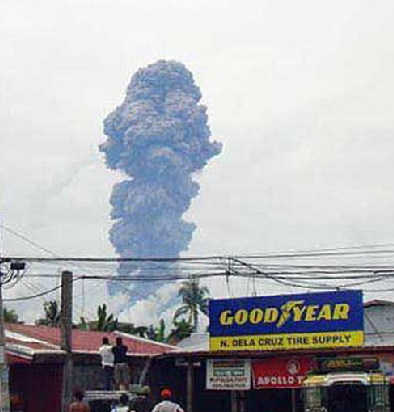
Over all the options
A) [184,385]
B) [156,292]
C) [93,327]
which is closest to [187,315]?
[93,327]

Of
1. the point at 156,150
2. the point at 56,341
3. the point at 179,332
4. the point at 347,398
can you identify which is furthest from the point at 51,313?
the point at 156,150

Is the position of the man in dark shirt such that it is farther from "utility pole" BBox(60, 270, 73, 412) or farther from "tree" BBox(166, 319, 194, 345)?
"tree" BBox(166, 319, 194, 345)

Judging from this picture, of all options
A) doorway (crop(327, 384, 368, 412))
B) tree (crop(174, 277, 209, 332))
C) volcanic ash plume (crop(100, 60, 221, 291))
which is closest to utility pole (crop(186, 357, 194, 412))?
doorway (crop(327, 384, 368, 412))

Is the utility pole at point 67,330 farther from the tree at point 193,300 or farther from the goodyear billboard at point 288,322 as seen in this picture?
the tree at point 193,300

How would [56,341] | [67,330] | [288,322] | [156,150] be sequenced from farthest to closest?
[156,150]
[56,341]
[288,322]
[67,330]

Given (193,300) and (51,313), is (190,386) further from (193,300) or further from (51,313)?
(193,300)

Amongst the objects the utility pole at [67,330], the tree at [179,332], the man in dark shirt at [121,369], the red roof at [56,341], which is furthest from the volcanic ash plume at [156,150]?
the man in dark shirt at [121,369]
